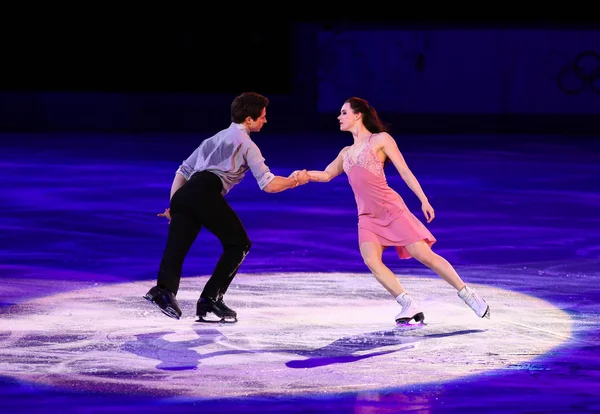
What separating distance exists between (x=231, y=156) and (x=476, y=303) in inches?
80.2

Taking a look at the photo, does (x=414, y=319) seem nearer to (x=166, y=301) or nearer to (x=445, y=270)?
(x=445, y=270)

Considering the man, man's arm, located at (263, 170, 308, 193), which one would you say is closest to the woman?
man's arm, located at (263, 170, 308, 193)

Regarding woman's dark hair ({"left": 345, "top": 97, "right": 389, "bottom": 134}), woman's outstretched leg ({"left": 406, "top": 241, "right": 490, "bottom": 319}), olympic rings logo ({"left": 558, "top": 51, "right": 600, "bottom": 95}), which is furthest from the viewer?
olympic rings logo ({"left": 558, "top": 51, "right": 600, "bottom": 95})

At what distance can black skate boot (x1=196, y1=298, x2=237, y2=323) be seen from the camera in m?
8.60

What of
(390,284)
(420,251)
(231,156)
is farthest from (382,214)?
(231,156)

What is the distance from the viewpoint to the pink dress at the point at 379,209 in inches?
337

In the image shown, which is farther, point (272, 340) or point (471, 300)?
point (471, 300)

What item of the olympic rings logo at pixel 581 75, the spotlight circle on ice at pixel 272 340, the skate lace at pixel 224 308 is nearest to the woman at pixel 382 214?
the spotlight circle on ice at pixel 272 340

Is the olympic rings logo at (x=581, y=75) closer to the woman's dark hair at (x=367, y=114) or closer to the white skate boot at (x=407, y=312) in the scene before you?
the woman's dark hair at (x=367, y=114)

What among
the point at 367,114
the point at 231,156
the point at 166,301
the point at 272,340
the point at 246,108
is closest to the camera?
the point at 272,340

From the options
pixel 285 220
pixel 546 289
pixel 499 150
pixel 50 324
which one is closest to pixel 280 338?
pixel 50 324

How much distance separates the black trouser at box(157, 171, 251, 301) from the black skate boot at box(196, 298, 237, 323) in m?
0.04

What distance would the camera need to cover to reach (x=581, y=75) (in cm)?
2956

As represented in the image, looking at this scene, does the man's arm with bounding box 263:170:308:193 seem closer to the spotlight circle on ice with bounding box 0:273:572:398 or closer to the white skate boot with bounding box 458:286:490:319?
the spotlight circle on ice with bounding box 0:273:572:398
